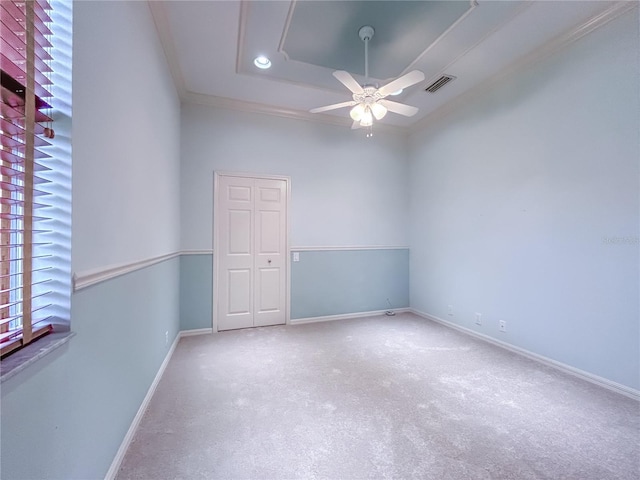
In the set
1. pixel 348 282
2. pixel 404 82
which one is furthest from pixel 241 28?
pixel 348 282

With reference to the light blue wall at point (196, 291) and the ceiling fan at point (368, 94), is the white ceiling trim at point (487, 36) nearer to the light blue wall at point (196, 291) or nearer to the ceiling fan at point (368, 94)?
the ceiling fan at point (368, 94)

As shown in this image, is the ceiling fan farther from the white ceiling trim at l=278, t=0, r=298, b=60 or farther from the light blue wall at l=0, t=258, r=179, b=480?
the light blue wall at l=0, t=258, r=179, b=480

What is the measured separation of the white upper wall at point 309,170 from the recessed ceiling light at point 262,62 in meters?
0.90

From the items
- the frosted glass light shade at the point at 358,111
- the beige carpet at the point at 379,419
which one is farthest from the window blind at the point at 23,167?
the frosted glass light shade at the point at 358,111

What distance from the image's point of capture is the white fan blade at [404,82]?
2.11m

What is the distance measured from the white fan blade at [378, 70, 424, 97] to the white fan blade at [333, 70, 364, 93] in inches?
8.0

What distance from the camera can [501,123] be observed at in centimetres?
305

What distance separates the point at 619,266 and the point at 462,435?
1.85m

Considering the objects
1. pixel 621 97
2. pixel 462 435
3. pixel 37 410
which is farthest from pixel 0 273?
pixel 621 97

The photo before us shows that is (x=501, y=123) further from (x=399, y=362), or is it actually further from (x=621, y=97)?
(x=399, y=362)

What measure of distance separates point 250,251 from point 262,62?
2205 millimetres

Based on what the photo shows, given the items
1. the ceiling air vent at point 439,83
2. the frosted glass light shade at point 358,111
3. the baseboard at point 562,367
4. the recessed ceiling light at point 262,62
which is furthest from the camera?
the ceiling air vent at point 439,83

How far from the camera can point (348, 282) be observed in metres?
4.16

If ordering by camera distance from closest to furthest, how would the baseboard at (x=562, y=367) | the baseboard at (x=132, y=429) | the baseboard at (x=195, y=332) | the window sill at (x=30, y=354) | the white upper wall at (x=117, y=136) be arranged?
the window sill at (x=30, y=354)
the white upper wall at (x=117, y=136)
the baseboard at (x=132, y=429)
the baseboard at (x=562, y=367)
the baseboard at (x=195, y=332)
